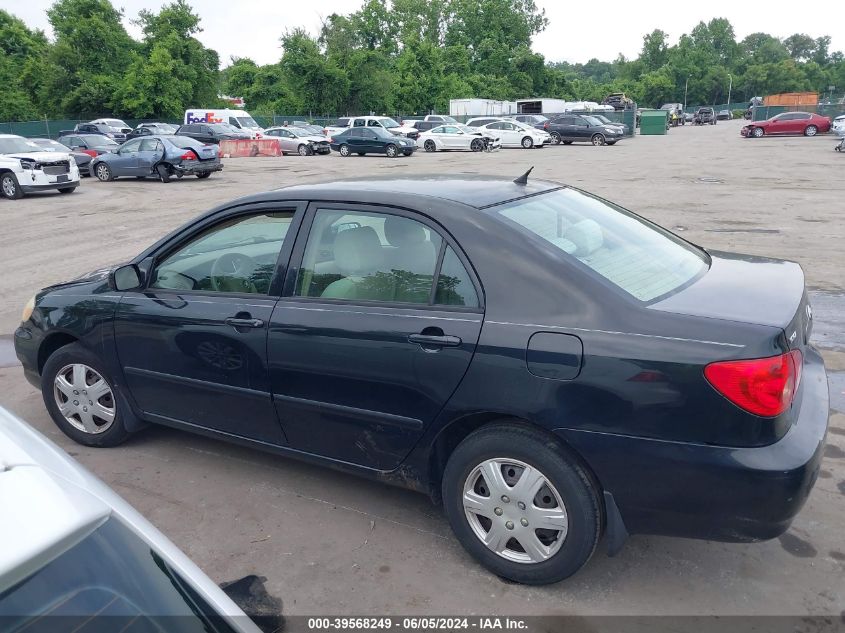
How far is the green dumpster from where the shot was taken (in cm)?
5416

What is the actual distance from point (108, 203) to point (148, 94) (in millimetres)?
36329

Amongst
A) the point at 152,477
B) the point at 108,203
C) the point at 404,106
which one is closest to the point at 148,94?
the point at 404,106

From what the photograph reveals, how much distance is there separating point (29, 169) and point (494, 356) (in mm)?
19513

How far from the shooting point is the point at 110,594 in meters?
1.42

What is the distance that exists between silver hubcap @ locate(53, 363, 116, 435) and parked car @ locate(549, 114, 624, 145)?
130 ft

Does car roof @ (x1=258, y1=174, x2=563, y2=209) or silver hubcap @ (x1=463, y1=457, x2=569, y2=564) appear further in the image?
car roof @ (x1=258, y1=174, x2=563, y2=209)

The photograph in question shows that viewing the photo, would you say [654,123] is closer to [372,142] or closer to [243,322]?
[372,142]

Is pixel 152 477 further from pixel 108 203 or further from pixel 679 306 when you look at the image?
pixel 108 203

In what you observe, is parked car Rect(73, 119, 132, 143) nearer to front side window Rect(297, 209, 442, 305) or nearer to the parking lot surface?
the parking lot surface

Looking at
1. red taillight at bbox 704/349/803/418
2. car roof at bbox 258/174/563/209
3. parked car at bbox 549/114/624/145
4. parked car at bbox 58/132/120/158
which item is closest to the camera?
red taillight at bbox 704/349/803/418

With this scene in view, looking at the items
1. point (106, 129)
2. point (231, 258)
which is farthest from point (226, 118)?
point (231, 258)

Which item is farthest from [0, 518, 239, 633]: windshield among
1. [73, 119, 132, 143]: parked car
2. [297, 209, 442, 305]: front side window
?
[73, 119, 132, 143]: parked car

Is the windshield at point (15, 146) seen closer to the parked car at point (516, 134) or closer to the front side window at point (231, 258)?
the front side window at point (231, 258)

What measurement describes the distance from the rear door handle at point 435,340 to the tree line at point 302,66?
52.4 meters
